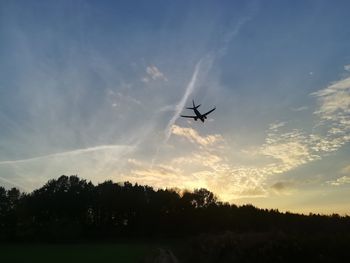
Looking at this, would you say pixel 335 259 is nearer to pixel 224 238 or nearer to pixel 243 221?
pixel 224 238

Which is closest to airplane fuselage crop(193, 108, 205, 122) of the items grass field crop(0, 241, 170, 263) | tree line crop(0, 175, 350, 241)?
grass field crop(0, 241, 170, 263)

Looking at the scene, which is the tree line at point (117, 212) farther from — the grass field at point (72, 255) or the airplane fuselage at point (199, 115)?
the airplane fuselage at point (199, 115)

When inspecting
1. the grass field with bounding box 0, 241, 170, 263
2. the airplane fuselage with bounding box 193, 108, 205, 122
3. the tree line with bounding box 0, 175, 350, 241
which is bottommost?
the grass field with bounding box 0, 241, 170, 263

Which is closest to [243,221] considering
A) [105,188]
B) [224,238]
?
[105,188]

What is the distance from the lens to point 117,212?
122 meters

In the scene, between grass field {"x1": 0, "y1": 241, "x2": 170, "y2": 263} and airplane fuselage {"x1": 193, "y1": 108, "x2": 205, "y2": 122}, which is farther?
grass field {"x1": 0, "y1": 241, "x2": 170, "y2": 263}

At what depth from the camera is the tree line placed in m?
111

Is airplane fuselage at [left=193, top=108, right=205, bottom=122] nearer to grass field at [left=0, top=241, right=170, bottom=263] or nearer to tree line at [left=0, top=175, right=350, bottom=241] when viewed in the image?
grass field at [left=0, top=241, right=170, bottom=263]

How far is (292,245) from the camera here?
19984 millimetres

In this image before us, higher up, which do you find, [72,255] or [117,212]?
[117,212]

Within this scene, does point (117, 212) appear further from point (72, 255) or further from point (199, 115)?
point (199, 115)

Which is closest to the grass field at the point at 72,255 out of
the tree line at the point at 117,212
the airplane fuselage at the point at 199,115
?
the airplane fuselage at the point at 199,115

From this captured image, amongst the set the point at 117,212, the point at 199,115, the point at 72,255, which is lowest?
the point at 72,255

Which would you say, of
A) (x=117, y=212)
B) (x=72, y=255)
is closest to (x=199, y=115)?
(x=72, y=255)
